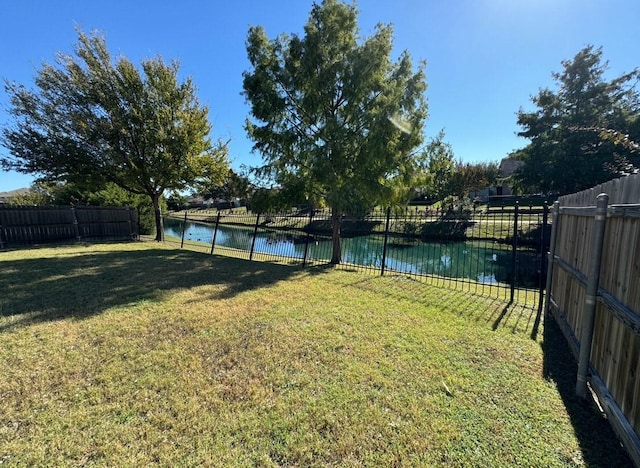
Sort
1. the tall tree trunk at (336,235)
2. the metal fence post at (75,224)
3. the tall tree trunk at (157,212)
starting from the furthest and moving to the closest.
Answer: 1. the tall tree trunk at (157,212)
2. the metal fence post at (75,224)
3. the tall tree trunk at (336,235)

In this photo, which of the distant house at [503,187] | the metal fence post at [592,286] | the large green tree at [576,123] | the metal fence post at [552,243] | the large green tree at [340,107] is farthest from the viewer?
the distant house at [503,187]

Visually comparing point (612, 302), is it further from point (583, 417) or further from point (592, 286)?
point (583, 417)

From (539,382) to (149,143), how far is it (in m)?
15.0

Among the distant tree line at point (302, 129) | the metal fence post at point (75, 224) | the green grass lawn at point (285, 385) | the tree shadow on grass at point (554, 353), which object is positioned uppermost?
the distant tree line at point (302, 129)

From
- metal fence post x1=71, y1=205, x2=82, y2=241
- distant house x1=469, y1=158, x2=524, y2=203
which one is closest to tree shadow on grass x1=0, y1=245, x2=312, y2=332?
metal fence post x1=71, y1=205, x2=82, y2=241

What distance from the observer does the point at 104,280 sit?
6.03 m

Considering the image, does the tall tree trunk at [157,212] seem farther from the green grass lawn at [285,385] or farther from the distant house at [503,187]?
the distant house at [503,187]

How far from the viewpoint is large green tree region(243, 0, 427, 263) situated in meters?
7.74

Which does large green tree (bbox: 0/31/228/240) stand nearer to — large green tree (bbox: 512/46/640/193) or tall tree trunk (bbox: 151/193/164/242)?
tall tree trunk (bbox: 151/193/164/242)

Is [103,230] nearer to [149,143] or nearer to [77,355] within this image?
[149,143]

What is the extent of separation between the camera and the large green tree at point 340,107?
7.74 meters

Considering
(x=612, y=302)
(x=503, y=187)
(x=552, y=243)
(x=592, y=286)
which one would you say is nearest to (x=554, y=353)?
(x=592, y=286)

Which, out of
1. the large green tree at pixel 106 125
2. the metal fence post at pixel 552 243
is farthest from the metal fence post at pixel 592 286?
the large green tree at pixel 106 125

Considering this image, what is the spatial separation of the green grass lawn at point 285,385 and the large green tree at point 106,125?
31.5ft
